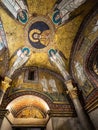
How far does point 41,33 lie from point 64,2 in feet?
8.15

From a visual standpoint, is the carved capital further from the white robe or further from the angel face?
the white robe

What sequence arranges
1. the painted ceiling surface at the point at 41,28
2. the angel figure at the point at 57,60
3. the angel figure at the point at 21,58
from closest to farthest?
the painted ceiling surface at the point at 41,28, the angel figure at the point at 21,58, the angel figure at the point at 57,60

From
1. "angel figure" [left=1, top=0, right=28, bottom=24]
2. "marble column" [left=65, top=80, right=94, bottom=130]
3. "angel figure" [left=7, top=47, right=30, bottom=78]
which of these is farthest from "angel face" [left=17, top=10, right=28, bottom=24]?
"marble column" [left=65, top=80, right=94, bottom=130]

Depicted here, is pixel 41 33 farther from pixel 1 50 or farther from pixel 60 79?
pixel 60 79

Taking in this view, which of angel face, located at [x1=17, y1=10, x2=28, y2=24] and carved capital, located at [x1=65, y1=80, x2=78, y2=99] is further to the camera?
carved capital, located at [x1=65, y1=80, x2=78, y2=99]

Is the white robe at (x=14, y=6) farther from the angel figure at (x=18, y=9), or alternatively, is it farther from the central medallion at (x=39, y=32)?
the central medallion at (x=39, y=32)

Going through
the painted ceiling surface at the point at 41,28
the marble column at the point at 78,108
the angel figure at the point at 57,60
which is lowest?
the marble column at the point at 78,108

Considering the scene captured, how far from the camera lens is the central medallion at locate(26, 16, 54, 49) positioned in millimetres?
8641

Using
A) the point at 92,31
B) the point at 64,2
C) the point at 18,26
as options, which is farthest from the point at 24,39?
the point at 92,31

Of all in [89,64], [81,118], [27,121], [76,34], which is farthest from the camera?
[27,121]

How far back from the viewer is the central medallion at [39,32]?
8.64 meters

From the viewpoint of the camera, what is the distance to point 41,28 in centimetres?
891

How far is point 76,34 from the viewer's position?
903cm

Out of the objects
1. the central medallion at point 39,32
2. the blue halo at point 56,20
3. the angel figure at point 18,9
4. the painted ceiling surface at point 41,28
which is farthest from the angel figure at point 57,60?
the angel figure at point 18,9
